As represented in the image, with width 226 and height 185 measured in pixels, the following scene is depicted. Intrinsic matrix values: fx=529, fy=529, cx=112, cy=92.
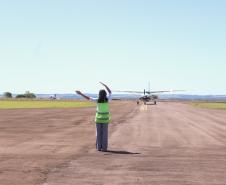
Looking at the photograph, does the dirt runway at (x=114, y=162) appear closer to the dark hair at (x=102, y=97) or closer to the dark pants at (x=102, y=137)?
the dark pants at (x=102, y=137)

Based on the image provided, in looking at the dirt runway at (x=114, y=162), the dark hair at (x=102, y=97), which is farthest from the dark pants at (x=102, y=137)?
the dark hair at (x=102, y=97)

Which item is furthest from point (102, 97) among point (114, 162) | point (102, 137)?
point (114, 162)

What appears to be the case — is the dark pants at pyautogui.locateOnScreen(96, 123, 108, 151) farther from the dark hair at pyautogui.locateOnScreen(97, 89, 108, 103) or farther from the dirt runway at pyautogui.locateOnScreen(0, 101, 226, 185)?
the dark hair at pyautogui.locateOnScreen(97, 89, 108, 103)

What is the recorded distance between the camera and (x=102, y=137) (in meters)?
16.0

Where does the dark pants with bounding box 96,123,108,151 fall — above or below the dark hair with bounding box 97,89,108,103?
below

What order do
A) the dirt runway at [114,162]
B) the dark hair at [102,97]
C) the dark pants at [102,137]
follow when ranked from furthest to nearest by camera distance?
the dark hair at [102,97] < the dark pants at [102,137] < the dirt runway at [114,162]

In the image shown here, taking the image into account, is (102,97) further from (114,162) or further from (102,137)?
(114,162)

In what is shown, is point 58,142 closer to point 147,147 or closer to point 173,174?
point 147,147

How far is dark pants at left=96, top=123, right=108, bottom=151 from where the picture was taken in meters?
15.8

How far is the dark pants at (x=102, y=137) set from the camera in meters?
15.8

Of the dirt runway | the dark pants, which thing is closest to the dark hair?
the dark pants

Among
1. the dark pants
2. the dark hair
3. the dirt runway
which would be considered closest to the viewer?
the dirt runway

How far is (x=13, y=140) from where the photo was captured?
19.1 metres

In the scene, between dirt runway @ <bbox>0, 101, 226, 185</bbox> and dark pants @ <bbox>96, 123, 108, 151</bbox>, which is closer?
dirt runway @ <bbox>0, 101, 226, 185</bbox>
